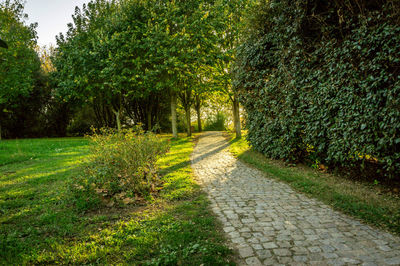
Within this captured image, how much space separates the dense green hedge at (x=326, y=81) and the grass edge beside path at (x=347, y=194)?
1.61 feet

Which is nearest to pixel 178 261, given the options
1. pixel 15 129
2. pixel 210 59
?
pixel 210 59

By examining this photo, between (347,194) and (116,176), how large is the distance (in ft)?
17.0

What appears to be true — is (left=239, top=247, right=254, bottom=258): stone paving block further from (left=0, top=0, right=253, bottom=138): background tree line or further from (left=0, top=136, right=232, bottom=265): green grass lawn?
(left=0, top=0, right=253, bottom=138): background tree line

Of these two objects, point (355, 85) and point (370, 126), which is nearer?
point (370, 126)

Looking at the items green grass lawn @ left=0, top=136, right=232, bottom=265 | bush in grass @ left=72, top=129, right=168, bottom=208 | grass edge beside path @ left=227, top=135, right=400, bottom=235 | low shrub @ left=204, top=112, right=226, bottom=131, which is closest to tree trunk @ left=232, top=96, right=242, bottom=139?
grass edge beside path @ left=227, top=135, right=400, bottom=235

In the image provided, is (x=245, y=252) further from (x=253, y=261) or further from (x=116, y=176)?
(x=116, y=176)

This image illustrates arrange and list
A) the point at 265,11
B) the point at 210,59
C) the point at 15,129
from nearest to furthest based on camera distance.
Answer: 1. the point at 265,11
2. the point at 210,59
3. the point at 15,129

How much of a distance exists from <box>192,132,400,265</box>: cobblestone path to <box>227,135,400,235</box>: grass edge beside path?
269mm

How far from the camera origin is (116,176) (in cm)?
525

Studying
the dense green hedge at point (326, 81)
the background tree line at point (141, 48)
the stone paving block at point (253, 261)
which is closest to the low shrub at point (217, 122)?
the background tree line at point (141, 48)

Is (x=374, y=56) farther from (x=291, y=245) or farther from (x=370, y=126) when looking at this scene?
(x=291, y=245)

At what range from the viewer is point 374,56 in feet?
16.5

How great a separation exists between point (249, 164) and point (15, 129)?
93.2 feet

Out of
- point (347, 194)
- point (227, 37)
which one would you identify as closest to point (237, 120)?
point (227, 37)
